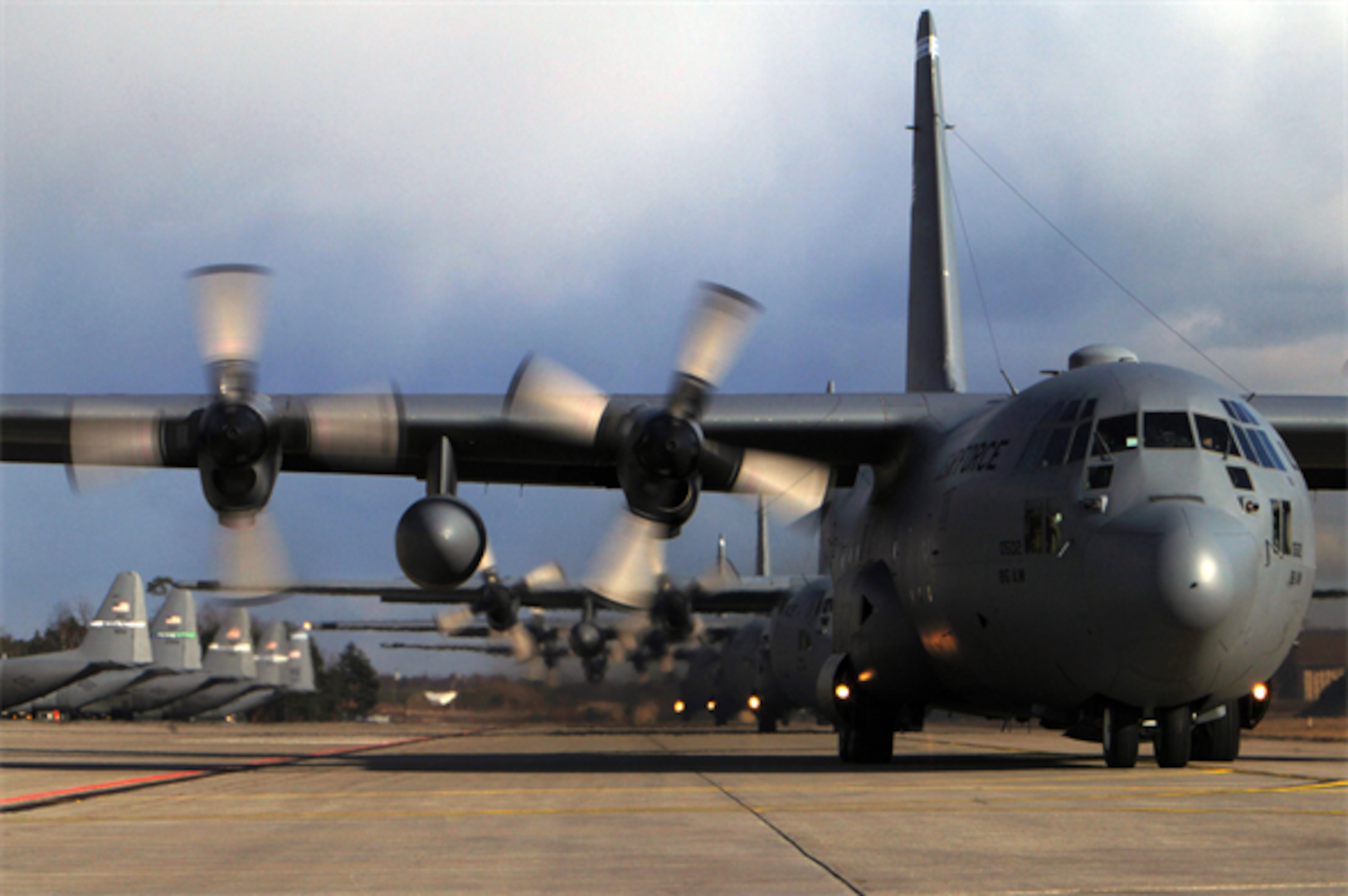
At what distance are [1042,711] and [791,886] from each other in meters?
9.51

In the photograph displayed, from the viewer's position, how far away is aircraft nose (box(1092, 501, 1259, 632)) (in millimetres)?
12227

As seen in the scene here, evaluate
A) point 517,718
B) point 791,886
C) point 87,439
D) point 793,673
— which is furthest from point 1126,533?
point 517,718

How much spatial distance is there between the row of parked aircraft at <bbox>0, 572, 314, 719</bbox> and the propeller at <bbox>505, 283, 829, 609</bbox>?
25.0 meters

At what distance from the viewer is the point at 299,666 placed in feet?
259

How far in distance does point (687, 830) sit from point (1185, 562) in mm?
5941

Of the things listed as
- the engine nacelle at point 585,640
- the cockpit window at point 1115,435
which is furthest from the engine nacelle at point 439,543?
the engine nacelle at point 585,640

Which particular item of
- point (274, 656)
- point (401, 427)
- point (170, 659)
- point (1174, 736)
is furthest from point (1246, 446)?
point (274, 656)

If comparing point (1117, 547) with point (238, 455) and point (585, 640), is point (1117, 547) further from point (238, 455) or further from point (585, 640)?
point (585, 640)

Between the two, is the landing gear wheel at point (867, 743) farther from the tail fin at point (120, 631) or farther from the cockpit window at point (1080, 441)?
the tail fin at point (120, 631)

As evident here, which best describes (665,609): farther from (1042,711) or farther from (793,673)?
(1042,711)

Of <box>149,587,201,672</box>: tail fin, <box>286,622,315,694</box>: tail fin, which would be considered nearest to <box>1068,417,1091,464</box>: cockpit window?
<box>149,587,201,672</box>: tail fin

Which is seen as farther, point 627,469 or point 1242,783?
point 627,469

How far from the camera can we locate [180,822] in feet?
A: 33.3

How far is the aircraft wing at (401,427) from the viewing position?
1700cm
